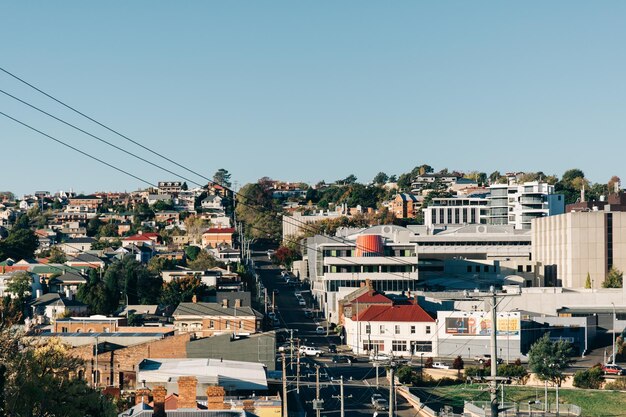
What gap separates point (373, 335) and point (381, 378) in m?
12.7

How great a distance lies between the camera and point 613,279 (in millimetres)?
116750

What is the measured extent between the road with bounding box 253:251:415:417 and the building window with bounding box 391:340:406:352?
4.41 metres

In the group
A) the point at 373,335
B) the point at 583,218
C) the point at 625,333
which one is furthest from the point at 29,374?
the point at 583,218

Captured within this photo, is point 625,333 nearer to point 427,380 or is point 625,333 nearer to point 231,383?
point 427,380

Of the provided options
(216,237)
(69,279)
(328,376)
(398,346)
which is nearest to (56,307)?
(69,279)

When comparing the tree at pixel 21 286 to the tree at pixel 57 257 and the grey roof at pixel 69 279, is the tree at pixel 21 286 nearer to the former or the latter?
the grey roof at pixel 69 279

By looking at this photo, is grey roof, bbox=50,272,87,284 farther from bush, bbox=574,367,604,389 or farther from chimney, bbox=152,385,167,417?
chimney, bbox=152,385,167,417

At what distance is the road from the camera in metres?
68.3

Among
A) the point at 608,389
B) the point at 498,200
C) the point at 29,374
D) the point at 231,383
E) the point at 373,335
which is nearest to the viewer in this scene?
the point at 29,374

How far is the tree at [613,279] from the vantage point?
116 meters

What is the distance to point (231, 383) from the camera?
59.0 m

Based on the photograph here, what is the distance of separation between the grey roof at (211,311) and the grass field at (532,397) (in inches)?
1057

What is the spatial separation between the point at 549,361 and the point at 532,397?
16.3 feet

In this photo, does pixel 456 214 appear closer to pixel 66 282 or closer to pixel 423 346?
pixel 66 282
